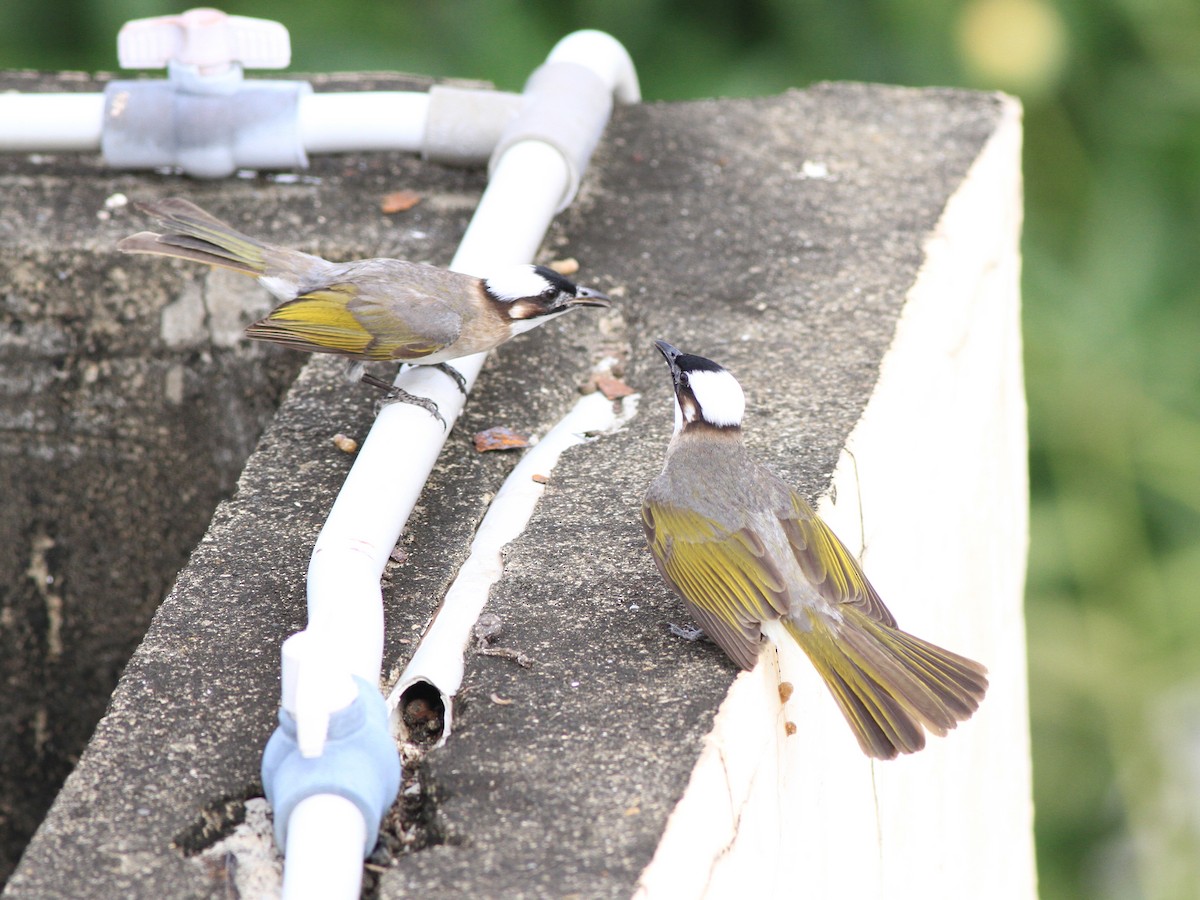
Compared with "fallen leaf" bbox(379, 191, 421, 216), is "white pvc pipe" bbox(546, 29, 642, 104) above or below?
above

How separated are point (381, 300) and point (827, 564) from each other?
0.99 m

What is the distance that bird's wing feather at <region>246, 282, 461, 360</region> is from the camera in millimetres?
2541

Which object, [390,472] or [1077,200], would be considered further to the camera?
[1077,200]

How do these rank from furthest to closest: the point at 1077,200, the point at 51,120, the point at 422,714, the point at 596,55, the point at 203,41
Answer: the point at 1077,200, the point at 596,55, the point at 51,120, the point at 203,41, the point at 422,714

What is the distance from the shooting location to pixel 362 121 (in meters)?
3.15

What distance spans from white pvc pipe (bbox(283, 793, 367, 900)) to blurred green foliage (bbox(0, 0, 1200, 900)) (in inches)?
121

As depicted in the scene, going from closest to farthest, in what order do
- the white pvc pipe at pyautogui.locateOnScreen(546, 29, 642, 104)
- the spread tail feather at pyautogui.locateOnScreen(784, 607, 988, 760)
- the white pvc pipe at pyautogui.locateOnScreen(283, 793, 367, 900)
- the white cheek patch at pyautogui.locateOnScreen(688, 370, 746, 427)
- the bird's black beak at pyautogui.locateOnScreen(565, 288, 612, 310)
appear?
the white pvc pipe at pyautogui.locateOnScreen(283, 793, 367, 900) → the spread tail feather at pyautogui.locateOnScreen(784, 607, 988, 760) → the white cheek patch at pyautogui.locateOnScreen(688, 370, 746, 427) → the bird's black beak at pyautogui.locateOnScreen(565, 288, 612, 310) → the white pvc pipe at pyautogui.locateOnScreen(546, 29, 642, 104)

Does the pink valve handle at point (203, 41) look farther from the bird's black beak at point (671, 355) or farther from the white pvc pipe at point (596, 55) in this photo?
the bird's black beak at point (671, 355)

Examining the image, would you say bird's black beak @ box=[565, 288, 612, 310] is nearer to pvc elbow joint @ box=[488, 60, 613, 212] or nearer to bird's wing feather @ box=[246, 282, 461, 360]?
bird's wing feather @ box=[246, 282, 461, 360]

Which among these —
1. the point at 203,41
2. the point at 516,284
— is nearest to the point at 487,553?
the point at 516,284

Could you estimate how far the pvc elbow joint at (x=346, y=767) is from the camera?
1.59 m

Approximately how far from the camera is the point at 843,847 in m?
2.19

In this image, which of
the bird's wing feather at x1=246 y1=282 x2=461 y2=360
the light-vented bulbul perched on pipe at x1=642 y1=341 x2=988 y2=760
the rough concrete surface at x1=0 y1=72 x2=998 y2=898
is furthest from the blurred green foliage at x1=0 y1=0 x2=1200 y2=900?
the light-vented bulbul perched on pipe at x1=642 y1=341 x2=988 y2=760

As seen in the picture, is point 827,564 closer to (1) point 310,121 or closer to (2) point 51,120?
(1) point 310,121
